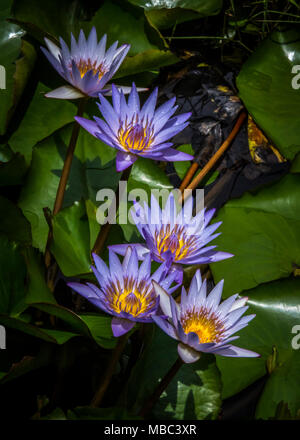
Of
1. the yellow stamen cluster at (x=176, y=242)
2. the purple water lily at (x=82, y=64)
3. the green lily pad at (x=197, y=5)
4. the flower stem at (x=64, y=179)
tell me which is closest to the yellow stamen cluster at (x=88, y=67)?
the purple water lily at (x=82, y=64)

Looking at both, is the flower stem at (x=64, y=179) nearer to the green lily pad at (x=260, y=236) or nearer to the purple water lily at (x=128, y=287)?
the purple water lily at (x=128, y=287)

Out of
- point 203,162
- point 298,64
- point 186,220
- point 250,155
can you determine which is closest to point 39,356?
point 186,220

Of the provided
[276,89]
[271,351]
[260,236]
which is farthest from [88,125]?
[276,89]

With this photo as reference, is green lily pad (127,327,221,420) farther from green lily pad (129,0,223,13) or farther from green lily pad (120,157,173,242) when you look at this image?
green lily pad (129,0,223,13)

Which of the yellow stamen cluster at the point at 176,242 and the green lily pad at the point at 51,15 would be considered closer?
the yellow stamen cluster at the point at 176,242

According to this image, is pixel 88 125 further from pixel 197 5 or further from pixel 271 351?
pixel 197 5

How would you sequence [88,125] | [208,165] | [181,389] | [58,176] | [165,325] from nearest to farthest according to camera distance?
[165,325]
[88,125]
[181,389]
[58,176]
[208,165]
